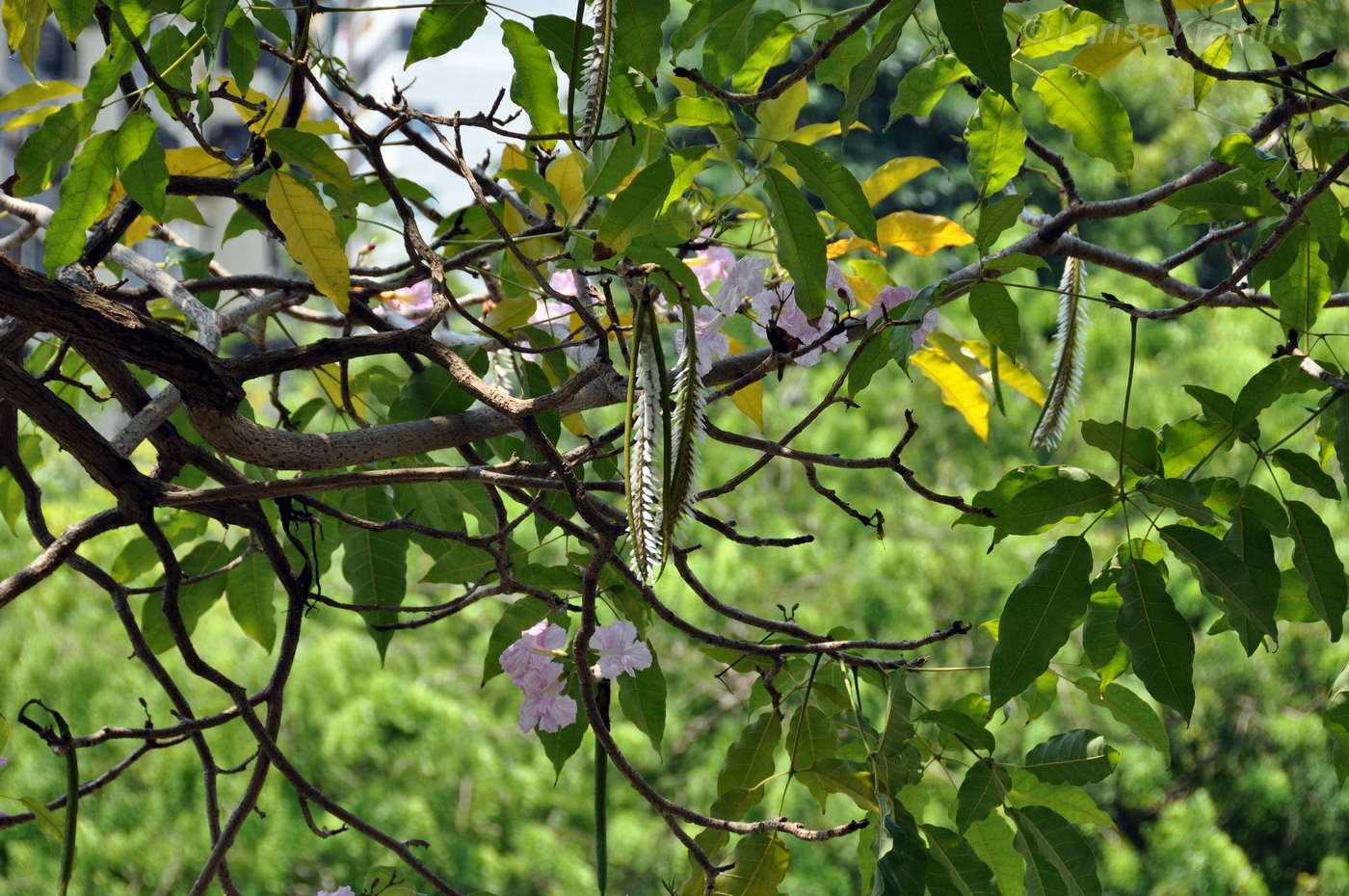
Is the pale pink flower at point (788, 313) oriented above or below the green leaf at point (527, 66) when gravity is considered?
below

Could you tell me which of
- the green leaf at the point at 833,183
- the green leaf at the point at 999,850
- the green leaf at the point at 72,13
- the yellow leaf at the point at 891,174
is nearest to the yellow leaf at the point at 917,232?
the yellow leaf at the point at 891,174

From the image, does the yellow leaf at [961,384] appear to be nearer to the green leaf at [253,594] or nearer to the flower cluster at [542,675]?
the flower cluster at [542,675]

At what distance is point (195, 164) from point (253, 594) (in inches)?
12.1

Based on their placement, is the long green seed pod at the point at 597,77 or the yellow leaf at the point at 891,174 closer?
the long green seed pod at the point at 597,77

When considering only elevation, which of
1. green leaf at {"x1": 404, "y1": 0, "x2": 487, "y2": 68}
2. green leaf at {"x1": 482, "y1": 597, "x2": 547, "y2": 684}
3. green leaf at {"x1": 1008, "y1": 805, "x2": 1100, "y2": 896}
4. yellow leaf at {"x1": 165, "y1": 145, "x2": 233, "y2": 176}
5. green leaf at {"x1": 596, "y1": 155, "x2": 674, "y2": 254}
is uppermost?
yellow leaf at {"x1": 165, "y1": 145, "x2": 233, "y2": 176}

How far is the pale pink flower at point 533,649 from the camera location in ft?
2.40

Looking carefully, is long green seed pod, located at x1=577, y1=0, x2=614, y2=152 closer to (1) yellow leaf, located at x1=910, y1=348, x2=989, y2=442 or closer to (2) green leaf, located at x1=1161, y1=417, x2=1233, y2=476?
(2) green leaf, located at x1=1161, y1=417, x2=1233, y2=476

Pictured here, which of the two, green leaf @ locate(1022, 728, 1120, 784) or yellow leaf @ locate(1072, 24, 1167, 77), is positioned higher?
yellow leaf @ locate(1072, 24, 1167, 77)

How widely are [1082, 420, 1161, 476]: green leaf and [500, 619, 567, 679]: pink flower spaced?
0.34m

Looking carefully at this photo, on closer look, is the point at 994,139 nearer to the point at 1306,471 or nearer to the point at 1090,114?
the point at 1090,114

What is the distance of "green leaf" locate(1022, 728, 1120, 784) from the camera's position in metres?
0.66

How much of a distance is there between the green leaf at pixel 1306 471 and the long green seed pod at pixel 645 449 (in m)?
0.31

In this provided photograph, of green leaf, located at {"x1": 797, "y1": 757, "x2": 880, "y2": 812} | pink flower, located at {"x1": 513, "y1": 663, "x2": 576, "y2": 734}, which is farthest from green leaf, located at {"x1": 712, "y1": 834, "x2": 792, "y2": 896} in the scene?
pink flower, located at {"x1": 513, "y1": 663, "x2": 576, "y2": 734}

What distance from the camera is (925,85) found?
63 centimetres
